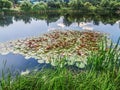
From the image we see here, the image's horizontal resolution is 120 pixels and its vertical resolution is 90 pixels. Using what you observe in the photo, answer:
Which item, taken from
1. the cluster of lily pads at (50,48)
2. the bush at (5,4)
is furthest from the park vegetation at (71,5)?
the cluster of lily pads at (50,48)

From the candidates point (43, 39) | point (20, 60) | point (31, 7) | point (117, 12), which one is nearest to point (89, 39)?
point (43, 39)

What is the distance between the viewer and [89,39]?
12.5 m

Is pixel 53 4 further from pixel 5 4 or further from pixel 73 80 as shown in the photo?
pixel 73 80

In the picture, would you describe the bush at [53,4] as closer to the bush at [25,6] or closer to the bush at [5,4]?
the bush at [25,6]

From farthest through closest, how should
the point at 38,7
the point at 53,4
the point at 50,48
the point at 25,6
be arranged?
the point at 53,4
the point at 38,7
the point at 25,6
the point at 50,48

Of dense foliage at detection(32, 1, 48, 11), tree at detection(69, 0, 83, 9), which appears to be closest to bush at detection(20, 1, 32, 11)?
dense foliage at detection(32, 1, 48, 11)

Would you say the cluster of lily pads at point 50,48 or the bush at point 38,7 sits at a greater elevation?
the cluster of lily pads at point 50,48

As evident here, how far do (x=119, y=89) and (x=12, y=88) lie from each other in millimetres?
1425

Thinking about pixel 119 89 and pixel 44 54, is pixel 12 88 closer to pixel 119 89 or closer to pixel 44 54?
pixel 119 89

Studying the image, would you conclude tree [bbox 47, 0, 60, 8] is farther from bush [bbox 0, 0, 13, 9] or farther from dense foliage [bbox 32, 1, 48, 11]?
bush [bbox 0, 0, 13, 9]

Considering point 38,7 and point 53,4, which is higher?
point 53,4

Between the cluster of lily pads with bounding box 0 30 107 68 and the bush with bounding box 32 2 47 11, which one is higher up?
the cluster of lily pads with bounding box 0 30 107 68

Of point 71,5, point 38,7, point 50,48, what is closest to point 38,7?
point 38,7

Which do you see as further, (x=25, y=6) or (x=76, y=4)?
(x=76, y=4)
